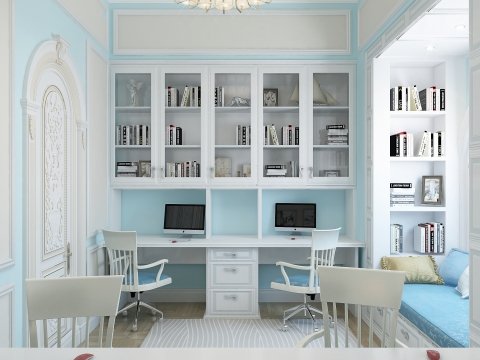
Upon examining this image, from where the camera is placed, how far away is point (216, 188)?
4.93 metres

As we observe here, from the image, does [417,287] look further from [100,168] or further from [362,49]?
[100,168]

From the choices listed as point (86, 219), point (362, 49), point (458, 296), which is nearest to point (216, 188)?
point (86, 219)

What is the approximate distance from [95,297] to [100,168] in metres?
2.75

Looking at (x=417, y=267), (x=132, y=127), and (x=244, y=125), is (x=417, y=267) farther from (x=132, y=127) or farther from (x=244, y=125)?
(x=132, y=127)

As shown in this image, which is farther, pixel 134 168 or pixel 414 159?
pixel 134 168

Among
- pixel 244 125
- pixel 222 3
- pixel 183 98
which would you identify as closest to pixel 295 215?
pixel 244 125

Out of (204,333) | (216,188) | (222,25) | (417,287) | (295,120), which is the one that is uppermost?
(222,25)

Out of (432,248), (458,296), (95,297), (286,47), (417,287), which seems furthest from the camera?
(286,47)

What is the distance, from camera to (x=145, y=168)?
4918mm

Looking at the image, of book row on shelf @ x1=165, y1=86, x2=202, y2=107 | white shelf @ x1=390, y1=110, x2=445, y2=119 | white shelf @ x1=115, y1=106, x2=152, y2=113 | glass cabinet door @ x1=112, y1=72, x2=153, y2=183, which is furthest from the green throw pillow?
white shelf @ x1=115, y1=106, x2=152, y2=113

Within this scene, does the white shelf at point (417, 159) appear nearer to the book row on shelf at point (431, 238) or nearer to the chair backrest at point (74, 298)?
the book row on shelf at point (431, 238)

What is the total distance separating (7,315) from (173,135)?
8.44 feet

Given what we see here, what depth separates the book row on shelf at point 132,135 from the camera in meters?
4.90

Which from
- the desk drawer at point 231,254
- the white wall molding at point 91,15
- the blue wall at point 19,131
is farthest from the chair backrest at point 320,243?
the white wall molding at point 91,15
